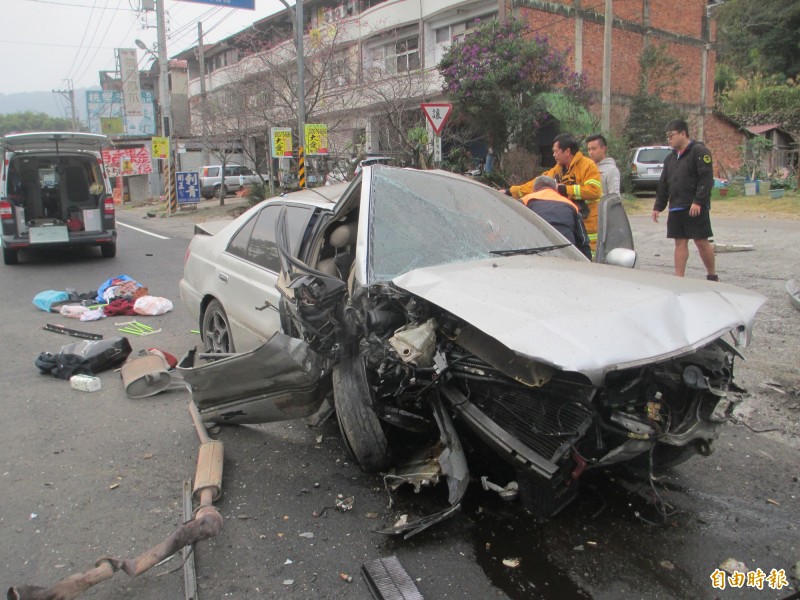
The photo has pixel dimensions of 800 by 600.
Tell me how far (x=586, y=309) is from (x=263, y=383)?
1.77 metres

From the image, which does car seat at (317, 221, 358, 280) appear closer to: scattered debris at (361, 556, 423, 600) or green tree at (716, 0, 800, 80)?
scattered debris at (361, 556, 423, 600)

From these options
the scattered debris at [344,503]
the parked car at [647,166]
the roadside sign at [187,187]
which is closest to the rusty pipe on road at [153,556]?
the scattered debris at [344,503]

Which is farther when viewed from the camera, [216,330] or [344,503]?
[216,330]

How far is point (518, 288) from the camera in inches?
115

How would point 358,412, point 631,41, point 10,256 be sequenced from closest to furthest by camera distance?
point 358,412, point 10,256, point 631,41

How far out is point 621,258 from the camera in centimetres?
403

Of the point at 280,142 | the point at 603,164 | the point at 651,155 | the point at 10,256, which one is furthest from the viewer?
the point at 651,155

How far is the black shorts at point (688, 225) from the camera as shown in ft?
21.7

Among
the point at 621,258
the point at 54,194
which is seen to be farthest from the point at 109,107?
the point at 621,258

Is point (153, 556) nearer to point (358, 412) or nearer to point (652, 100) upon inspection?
point (358, 412)

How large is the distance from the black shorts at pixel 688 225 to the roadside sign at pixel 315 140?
1031cm

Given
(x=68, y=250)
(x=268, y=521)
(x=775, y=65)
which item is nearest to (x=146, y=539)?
(x=268, y=521)

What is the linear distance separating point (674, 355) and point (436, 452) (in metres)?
1.26

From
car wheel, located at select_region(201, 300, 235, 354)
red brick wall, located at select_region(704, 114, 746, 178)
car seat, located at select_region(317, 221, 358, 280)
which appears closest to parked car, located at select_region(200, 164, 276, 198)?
red brick wall, located at select_region(704, 114, 746, 178)
